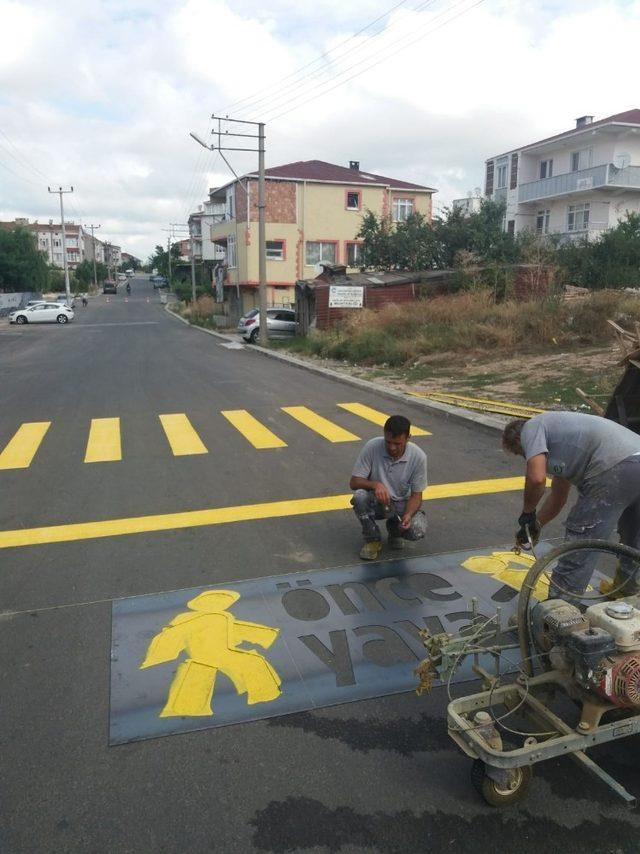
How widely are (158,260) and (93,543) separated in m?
134

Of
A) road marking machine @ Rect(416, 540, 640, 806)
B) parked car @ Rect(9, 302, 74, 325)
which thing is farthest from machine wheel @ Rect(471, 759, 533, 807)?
parked car @ Rect(9, 302, 74, 325)

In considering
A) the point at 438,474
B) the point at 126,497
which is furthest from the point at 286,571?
the point at 438,474

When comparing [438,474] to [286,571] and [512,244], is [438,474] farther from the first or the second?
[512,244]

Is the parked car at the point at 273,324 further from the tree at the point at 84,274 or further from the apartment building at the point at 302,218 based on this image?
the tree at the point at 84,274

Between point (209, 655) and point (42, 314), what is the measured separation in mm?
46788

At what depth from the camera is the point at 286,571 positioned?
526 cm

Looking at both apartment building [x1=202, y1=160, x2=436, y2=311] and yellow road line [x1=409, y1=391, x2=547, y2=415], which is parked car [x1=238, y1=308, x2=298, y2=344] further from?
yellow road line [x1=409, y1=391, x2=547, y2=415]

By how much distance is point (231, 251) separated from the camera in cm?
4709

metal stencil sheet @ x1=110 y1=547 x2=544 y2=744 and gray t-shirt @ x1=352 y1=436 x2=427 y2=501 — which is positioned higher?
gray t-shirt @ x1=352 y1=436 x2=427 y2=501

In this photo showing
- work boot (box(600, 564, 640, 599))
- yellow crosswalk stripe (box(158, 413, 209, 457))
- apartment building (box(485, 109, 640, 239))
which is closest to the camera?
work boot (box(600, 564, 640, 599))

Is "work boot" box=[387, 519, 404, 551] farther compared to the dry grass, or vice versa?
the dry grass

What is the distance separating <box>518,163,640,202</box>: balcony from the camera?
35.7 m

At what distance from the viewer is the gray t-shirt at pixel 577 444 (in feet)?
12.2

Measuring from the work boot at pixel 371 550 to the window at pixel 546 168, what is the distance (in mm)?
41762
